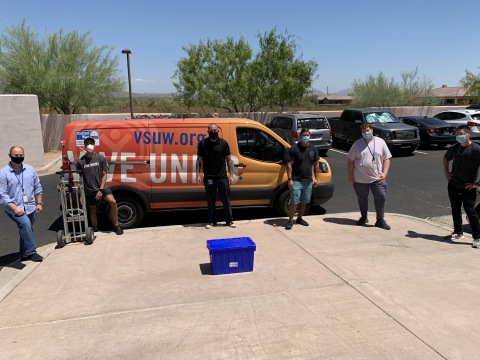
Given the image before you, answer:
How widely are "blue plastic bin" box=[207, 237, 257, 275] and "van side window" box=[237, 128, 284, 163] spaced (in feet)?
8.48

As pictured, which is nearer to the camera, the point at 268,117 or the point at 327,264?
the point at 327,264

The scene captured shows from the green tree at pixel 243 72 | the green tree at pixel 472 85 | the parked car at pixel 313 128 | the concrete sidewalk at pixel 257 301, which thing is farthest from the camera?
the green tree at pixel 472 85

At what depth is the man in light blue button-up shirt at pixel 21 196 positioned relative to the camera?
528cm

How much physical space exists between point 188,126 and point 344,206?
13.3 feet

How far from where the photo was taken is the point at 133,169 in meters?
6.88

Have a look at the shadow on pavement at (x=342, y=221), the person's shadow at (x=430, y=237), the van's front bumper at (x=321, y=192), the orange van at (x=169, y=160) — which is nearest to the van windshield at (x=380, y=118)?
the van's front bumper at (x=321, y=192)

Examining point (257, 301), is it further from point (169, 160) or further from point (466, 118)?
point (466, 118)

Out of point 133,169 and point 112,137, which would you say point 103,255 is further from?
point 112,137

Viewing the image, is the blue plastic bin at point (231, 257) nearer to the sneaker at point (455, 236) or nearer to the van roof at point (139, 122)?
the van roof at point (139, 122)

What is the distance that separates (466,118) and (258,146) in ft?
54.1

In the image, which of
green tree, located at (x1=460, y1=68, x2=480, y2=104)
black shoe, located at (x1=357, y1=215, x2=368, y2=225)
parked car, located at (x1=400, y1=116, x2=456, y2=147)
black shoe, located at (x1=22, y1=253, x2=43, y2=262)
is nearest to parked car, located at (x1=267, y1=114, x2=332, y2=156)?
parked car, located at (x1=400, y1=116, x2=456, y2=147)

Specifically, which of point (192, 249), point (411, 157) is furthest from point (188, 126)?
point (411, 157)

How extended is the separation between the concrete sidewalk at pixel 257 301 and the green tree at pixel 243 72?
61.9 feet

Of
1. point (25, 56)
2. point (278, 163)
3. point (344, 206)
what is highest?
point (25, 56)
